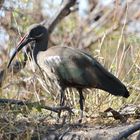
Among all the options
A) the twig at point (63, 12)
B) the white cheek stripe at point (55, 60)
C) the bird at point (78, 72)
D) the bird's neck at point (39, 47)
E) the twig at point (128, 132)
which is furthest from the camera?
the twig at point (63, 12)

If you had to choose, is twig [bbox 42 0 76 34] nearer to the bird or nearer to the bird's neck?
the bird's neck

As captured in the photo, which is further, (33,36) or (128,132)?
(33,36)

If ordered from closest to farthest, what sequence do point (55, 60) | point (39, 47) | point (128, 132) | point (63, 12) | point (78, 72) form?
1. point (128, 132)
2. point (78, 72)
3. point (55, 60)
4. point (39, 47)
5. point (63, 12)

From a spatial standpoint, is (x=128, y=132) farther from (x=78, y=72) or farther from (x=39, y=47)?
(x=39, y=47)

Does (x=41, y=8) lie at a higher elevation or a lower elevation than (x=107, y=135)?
higher

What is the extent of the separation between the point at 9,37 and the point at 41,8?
4031mm

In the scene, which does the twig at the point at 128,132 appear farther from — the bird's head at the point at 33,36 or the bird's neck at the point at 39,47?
the bird's head at the point at 33,36

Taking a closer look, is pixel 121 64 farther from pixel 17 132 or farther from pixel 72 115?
pixel 17 132

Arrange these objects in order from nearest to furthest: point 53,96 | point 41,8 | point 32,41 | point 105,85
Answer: point 105,85, point 32,41, point 53,96, point 41,8

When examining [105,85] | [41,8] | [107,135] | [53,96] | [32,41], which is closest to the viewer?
[107,135]

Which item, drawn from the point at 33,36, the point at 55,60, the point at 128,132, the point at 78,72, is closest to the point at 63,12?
the point at 33,36

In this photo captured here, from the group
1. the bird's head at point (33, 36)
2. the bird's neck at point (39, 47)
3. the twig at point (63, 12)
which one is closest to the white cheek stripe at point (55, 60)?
the bird's neck at point (39, 47)

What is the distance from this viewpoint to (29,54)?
9.45 metres

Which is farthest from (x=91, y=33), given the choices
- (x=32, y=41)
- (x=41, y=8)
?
(x=32, y=41)
